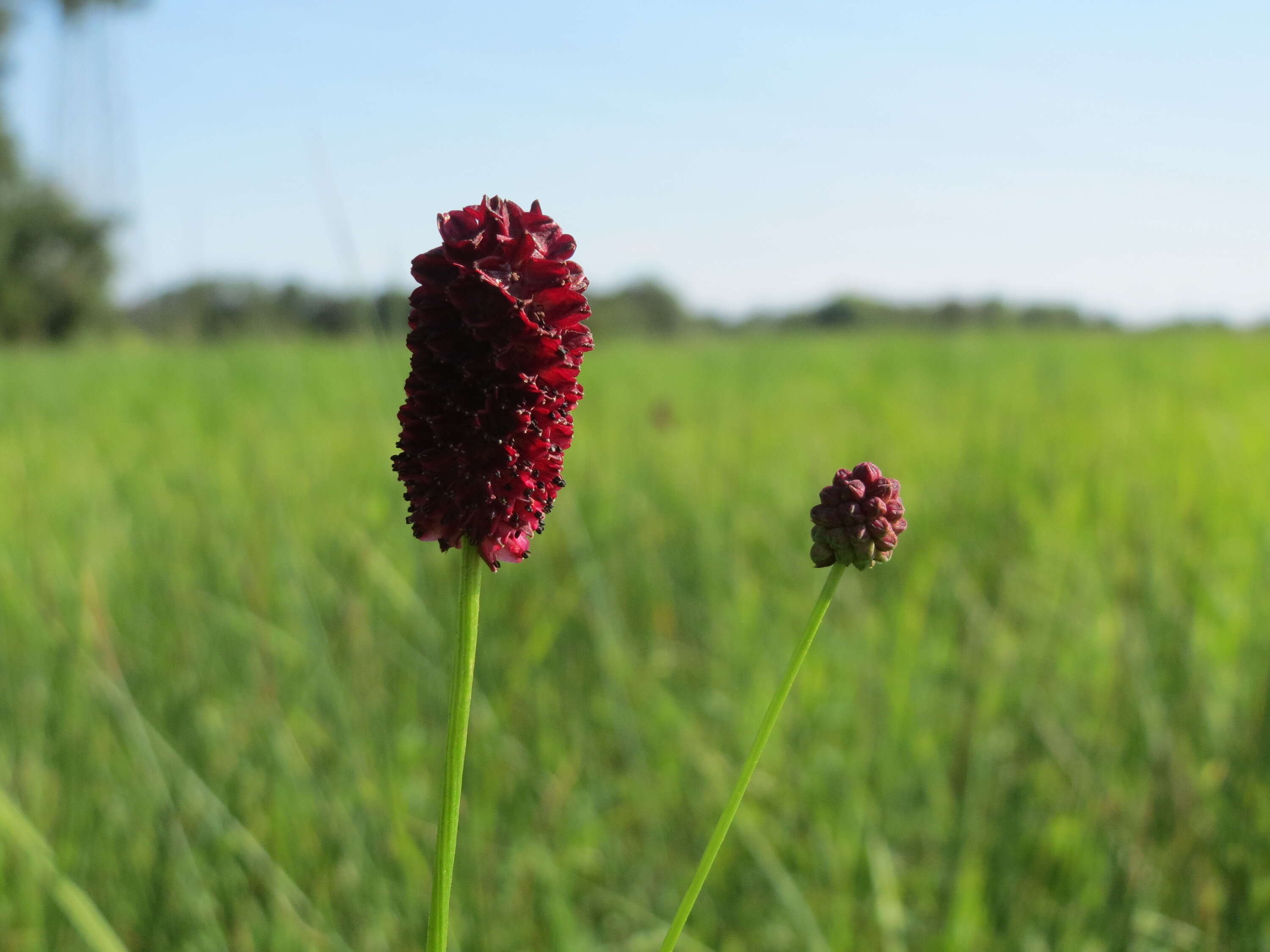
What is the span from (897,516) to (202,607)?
11.8 feet

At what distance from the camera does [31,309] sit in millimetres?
34500

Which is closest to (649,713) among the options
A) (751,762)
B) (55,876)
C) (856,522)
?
(55,876)

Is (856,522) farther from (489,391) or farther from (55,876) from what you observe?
(55,876)

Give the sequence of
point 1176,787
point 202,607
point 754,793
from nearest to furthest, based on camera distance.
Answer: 1. point 1176,787
2. point 754,793
3. point 202,607

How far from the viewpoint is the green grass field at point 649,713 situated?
2.57m

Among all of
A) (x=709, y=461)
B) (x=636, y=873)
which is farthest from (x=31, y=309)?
(x=636, y=873)

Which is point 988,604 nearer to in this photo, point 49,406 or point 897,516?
point 897,516

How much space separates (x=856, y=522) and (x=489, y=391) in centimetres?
21

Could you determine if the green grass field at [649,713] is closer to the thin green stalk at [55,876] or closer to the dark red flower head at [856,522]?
the thin green stalk at [55,876]

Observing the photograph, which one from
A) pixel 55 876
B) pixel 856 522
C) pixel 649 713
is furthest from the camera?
pixel 649 713

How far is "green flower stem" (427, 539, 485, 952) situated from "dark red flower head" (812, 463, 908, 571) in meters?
0.19

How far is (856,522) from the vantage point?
1.94ft

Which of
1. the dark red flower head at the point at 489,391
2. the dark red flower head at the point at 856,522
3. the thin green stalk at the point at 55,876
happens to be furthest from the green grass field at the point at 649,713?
the dark red flower head at the point at 856,522

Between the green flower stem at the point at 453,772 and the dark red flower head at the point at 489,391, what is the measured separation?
7 cm
